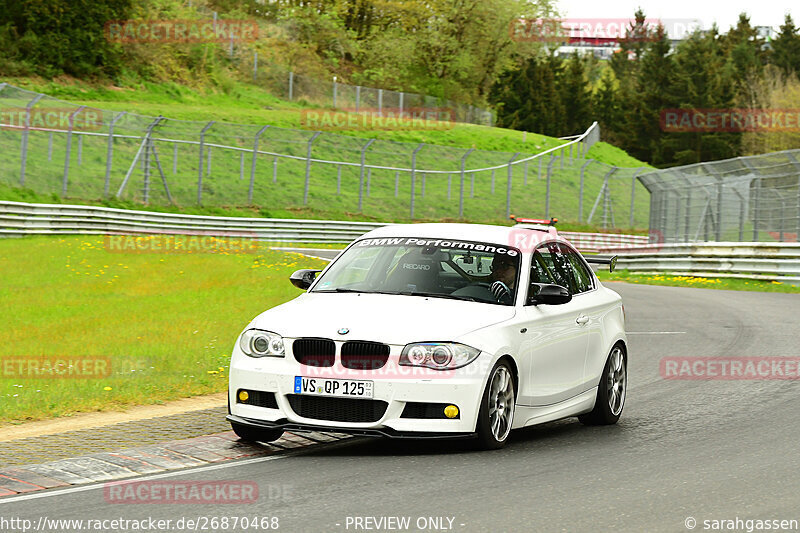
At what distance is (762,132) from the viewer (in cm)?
9075

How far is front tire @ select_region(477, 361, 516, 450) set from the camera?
7.79 meters

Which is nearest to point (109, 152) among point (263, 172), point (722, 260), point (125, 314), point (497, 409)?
point (263, 172)

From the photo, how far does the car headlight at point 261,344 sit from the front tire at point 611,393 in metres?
2.97

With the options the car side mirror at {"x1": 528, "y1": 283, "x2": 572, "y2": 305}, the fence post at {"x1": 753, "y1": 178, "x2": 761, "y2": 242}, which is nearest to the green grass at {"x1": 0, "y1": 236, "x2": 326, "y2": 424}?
the car side mirror at {"x1": 528, "y1": 283, "x2": 572, "y2": 305}

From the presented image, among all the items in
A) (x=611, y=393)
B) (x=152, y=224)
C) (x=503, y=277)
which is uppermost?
(x=503, y=277)

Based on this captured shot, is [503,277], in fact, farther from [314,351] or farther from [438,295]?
[314,351]

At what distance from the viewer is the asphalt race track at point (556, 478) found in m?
6.15

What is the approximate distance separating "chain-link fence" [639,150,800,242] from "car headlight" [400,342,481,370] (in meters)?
21.3

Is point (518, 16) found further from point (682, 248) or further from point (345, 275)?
point (345, 275)

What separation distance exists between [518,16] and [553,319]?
87756 mm

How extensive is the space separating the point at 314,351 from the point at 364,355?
34 cm

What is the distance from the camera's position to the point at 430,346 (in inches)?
301

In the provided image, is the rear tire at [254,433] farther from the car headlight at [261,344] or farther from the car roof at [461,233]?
the car roof at [461,233]

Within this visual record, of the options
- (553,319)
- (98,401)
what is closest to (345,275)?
(553,319)
